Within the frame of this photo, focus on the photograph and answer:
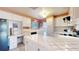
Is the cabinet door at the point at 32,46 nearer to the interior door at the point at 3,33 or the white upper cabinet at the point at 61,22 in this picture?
the interior door at the point at 3,33

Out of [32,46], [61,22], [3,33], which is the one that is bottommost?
[32,46]

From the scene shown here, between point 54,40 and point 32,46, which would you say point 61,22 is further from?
point 32,46

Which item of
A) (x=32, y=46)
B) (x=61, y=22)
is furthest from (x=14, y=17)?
(x=61, y=22)

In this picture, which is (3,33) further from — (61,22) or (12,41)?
(61,22)

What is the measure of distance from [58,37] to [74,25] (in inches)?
9.4

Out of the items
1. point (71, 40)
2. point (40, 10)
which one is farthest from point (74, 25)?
point (40, 10)

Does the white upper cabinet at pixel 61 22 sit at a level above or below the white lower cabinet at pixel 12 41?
above

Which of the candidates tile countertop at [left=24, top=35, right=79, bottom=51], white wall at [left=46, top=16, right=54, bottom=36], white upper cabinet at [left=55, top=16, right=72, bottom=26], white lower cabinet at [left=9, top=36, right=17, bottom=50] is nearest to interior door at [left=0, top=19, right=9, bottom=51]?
white lower cabinet at [left=9, top=36, right=17, bottom=50]

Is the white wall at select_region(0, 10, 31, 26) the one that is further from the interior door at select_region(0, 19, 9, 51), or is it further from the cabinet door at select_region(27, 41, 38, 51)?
the cabinet door at select_region(27, 41, 38, 51)

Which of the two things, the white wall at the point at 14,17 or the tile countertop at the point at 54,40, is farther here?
the tile countertop at the point at 54,40

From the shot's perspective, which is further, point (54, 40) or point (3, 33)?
point (54, 40)

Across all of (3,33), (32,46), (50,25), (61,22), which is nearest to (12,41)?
(3,33)

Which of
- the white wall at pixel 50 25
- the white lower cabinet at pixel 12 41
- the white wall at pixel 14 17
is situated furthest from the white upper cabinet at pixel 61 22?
the white lower cabinet at pixel 12 41

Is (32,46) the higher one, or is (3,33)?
(3,33)
